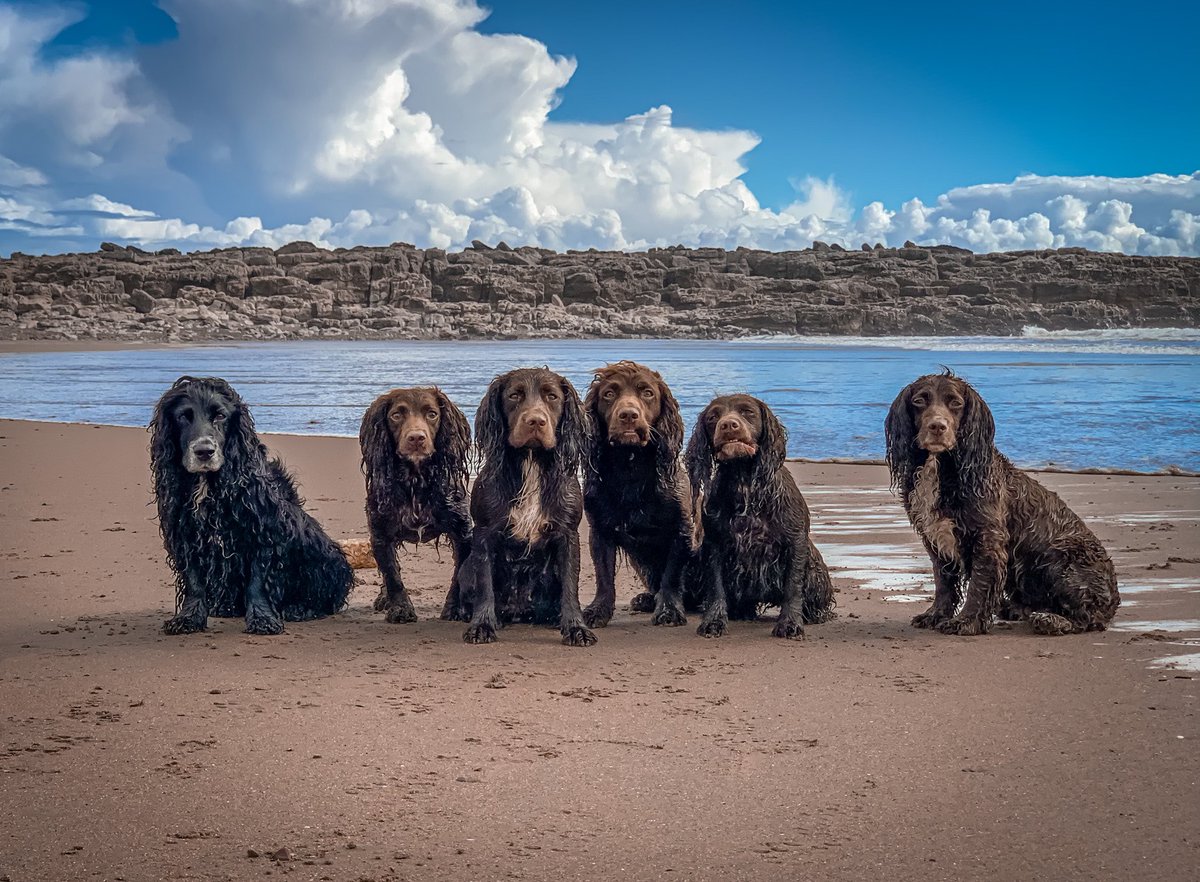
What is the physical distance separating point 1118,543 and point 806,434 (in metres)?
8.23

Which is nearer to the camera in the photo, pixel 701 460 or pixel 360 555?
pixel 701 460

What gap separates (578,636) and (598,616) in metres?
0.63

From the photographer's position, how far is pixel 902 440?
21.5 feet

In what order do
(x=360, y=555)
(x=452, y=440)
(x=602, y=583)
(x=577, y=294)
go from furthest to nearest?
(x=577, y=294)
(x=360, y=555)
(x=602, y=583)
(x=452, y=440)

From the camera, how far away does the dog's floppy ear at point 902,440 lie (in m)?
6.52

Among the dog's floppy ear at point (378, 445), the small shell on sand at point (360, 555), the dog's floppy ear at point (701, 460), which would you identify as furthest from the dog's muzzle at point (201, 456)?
the dog's floppy ear at point (701, 460)

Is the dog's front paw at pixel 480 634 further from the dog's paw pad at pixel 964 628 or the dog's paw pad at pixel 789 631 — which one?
the dog's paw pad at pixel 964 628

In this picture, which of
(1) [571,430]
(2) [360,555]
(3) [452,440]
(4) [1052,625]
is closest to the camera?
(4) [1052,625]

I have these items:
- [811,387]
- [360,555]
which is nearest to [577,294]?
[811,387]

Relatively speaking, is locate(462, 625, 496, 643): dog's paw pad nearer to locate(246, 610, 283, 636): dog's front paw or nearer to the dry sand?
the dry sand

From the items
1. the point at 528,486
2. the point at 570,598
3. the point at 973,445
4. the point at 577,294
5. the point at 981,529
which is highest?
the point at 577,294

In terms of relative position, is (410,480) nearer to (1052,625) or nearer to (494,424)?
(494,424)

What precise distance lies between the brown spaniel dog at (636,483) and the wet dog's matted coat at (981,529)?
1228 mm

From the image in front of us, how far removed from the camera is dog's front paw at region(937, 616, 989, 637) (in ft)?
20.6
